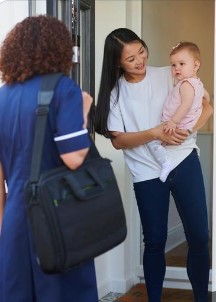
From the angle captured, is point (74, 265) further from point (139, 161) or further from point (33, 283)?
point (139, 161)

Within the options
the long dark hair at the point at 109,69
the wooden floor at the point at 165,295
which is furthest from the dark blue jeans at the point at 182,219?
the wooden floor at the point at 165,295

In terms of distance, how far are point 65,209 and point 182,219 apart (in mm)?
1038

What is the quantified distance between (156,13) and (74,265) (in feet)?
8.26

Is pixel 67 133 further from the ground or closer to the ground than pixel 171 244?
further from the ground

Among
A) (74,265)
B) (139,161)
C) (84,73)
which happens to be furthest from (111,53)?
(74,265)

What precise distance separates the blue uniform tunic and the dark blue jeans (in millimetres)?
716

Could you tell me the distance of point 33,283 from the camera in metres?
1.96

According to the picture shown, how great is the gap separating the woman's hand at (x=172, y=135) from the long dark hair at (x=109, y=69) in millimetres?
288

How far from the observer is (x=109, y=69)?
2693mm

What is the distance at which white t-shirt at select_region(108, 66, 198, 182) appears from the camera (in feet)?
8.72

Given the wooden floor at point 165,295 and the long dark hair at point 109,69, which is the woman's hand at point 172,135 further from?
the wooden floor at point 165,295

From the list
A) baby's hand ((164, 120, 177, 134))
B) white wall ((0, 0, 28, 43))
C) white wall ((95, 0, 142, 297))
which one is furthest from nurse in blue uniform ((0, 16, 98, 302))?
white wall ((95, 0, 142, 297))

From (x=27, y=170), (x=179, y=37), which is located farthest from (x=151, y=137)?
(x=179, y=37)

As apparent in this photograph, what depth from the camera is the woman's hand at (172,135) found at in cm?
254
